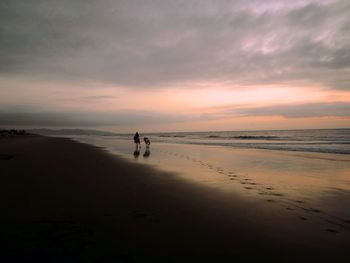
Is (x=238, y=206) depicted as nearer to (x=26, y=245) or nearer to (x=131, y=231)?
(x=131, y=231)

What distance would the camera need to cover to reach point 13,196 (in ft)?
24.4

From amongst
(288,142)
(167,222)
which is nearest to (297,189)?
(167,222)

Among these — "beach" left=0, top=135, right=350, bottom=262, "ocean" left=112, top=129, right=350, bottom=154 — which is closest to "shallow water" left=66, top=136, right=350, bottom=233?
"beach" left=0, top=135, right=350, bottom=262

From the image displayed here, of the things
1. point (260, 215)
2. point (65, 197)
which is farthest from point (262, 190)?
point (65, 197)

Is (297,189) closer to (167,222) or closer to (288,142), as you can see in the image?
(167,222)

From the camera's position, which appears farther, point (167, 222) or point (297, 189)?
point (297, 189)

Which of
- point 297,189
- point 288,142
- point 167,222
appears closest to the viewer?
point 167,222

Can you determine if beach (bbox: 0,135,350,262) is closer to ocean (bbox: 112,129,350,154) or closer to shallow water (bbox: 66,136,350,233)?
shallow water (bbox: 66,136,350,233)

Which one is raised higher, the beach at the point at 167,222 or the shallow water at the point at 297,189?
the beach at the point at 167,222

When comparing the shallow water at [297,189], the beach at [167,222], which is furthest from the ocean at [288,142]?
the beach at [167,222]

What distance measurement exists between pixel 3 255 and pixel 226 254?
3.23 meters

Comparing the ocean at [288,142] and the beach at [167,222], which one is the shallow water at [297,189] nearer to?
the beach at [167,222]

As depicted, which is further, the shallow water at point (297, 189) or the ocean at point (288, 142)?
the ocean at point (288, 142)

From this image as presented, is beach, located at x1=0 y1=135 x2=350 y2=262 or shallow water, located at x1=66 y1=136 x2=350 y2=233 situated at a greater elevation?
beach, located at x1=0 y1=135 x2=350 y2=262
